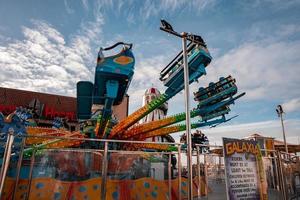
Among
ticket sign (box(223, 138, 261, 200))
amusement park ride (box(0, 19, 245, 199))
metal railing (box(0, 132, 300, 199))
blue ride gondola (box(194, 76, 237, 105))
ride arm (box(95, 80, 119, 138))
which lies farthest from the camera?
blue ride gondola (box(194, 76, 237, 105))

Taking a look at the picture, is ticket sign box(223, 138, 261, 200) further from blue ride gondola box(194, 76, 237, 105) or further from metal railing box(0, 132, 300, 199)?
blue ride gondola box(194, 76, 237, 105)

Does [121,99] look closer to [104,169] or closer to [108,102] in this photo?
[108,102]

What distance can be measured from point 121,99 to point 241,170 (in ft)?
35.3

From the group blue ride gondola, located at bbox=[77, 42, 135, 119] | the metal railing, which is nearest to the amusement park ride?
blue ride gondola, located at bbox=[77, 42, 135, 119]

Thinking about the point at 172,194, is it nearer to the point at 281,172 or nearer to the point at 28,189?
the point at 281,172

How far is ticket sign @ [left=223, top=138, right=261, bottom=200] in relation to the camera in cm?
577

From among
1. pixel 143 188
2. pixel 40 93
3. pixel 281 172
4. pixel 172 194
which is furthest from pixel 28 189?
pixel 40 93

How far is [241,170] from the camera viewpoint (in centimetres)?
611

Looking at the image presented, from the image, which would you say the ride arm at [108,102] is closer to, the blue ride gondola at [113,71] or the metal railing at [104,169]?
the blue ride gondola at [113,71]

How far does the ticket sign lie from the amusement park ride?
4306 millimetres

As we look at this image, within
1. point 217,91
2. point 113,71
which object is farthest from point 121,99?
point 217,91

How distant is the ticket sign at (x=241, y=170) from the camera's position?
5.77 metres

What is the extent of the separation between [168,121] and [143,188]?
26.7ft

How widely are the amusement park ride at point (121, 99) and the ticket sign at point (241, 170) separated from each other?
14.1ft
